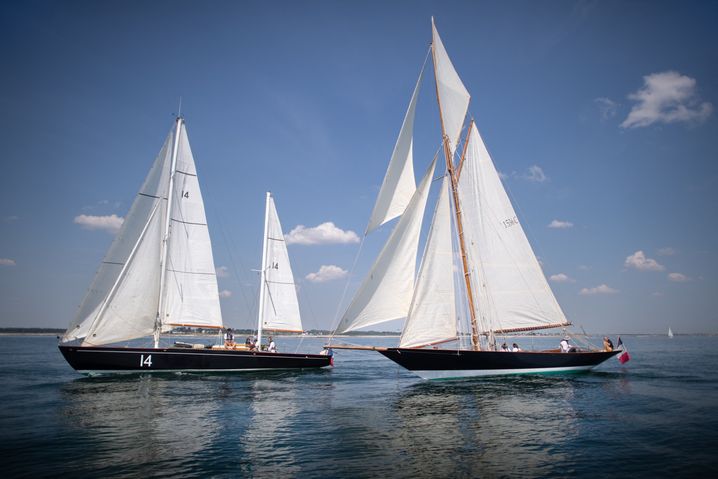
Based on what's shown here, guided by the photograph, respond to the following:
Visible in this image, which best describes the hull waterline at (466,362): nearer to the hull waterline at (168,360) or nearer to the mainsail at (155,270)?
the hull waterline at (168,360)

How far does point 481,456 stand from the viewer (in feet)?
39.0

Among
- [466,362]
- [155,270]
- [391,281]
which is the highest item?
[155,270]

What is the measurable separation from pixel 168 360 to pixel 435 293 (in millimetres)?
20871

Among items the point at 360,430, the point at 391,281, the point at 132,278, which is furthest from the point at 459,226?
the point at 132,278

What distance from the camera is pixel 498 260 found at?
30.0 meters

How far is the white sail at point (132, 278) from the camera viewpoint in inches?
1147

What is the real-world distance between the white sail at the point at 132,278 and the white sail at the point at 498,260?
2422 cm

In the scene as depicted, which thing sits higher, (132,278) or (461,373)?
(132,278)

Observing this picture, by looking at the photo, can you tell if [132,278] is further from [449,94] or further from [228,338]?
[449,94]

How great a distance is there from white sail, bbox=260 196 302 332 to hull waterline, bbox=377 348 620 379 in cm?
1427

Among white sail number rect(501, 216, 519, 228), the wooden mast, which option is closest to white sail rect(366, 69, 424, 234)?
the wooden mast

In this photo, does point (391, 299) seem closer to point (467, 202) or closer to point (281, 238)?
point (467, 202)

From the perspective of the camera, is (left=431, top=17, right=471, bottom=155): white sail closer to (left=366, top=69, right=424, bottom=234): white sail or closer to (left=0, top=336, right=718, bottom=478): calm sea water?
(left=366, top=69, right=424, bottom=234): white sail

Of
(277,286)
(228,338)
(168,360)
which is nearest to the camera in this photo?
(168,360)
